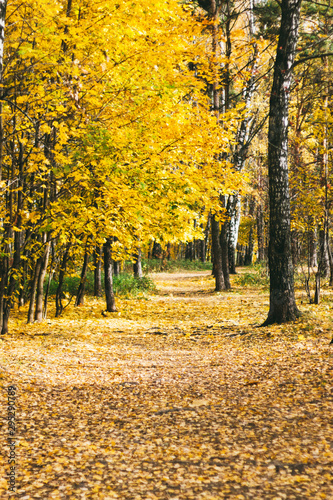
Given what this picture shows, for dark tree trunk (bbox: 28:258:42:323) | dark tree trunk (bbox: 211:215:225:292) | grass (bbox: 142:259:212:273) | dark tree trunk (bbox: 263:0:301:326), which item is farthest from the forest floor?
grass (bbox: 142:259:212:273)

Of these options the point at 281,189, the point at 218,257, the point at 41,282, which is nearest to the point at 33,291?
the point at 41,282

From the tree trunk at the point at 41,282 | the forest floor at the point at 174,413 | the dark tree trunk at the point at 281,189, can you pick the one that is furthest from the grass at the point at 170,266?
the forest floor at the point at 174,413

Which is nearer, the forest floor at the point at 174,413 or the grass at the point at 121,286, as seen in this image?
the forest floor at the point at 174,413

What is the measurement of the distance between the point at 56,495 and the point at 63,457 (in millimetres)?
565

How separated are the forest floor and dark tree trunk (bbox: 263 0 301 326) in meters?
0.53

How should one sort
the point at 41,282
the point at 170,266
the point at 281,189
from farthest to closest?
the point at 170,266, the point at 41,282, the point at 281,189

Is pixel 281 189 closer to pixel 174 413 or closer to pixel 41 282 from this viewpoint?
pixel 174 413

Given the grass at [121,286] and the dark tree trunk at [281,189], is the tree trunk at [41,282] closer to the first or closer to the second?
the grass at [121,286]

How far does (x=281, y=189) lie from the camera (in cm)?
748

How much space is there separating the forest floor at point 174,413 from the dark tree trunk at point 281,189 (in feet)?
1.73

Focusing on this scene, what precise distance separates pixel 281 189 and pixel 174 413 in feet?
15.8

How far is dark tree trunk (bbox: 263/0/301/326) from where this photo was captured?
738cm

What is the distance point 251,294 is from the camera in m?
13.4

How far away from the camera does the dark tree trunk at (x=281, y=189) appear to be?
738 centimetres
